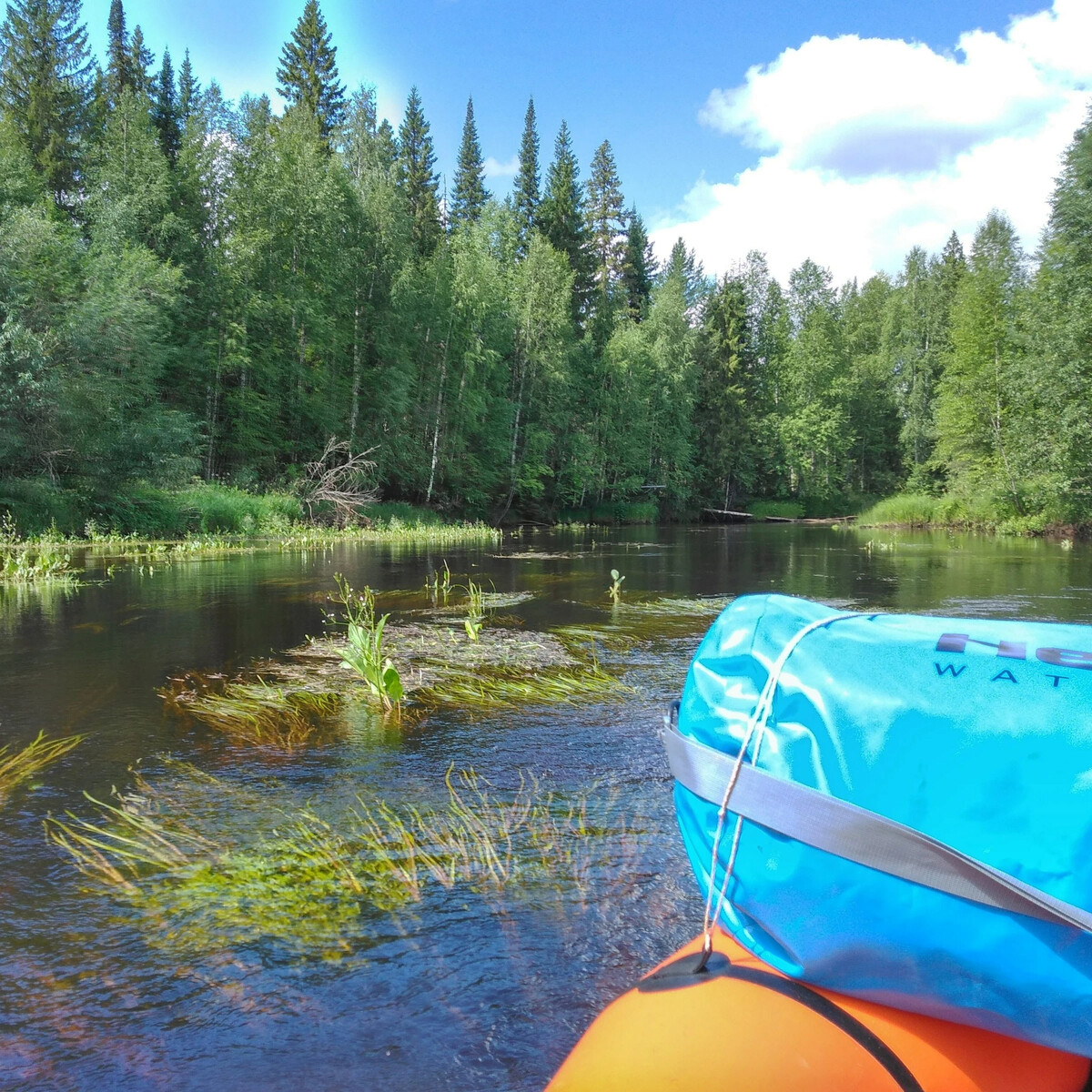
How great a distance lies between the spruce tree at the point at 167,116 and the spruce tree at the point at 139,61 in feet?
3.96

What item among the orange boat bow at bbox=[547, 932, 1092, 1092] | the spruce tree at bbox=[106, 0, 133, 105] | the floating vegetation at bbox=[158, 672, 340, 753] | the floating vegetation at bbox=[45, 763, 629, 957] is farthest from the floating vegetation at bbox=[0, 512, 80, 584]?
the spruce tree at bbox=[106, 0, 133, 105]

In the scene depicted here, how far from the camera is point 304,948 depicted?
9.15 ft

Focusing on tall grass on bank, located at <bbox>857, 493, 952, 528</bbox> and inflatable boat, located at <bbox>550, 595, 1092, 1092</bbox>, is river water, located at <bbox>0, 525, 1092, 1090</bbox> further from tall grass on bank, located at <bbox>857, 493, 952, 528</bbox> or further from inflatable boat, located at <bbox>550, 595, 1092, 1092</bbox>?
tall grass on bank, located at <bbox>857, 493, 952, 528</bbox>

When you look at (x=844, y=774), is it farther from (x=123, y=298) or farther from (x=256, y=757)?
(x=123, y=298)

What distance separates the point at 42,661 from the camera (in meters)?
7.27

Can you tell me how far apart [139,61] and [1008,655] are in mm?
48774

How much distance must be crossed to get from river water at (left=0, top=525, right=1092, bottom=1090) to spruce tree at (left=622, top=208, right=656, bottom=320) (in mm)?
44913

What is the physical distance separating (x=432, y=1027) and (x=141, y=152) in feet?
104

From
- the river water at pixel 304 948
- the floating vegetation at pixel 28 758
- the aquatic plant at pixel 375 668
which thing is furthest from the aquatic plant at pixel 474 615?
the floating vegetation at pixel 28 758

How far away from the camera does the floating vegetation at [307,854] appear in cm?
297

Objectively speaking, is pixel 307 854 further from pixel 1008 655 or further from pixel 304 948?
pixel 1008 655

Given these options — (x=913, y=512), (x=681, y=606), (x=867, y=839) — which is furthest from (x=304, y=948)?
(x=913, y=512)

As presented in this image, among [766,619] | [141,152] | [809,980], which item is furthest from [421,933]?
[141,152]

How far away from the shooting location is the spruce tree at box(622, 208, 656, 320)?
51.0 meters
